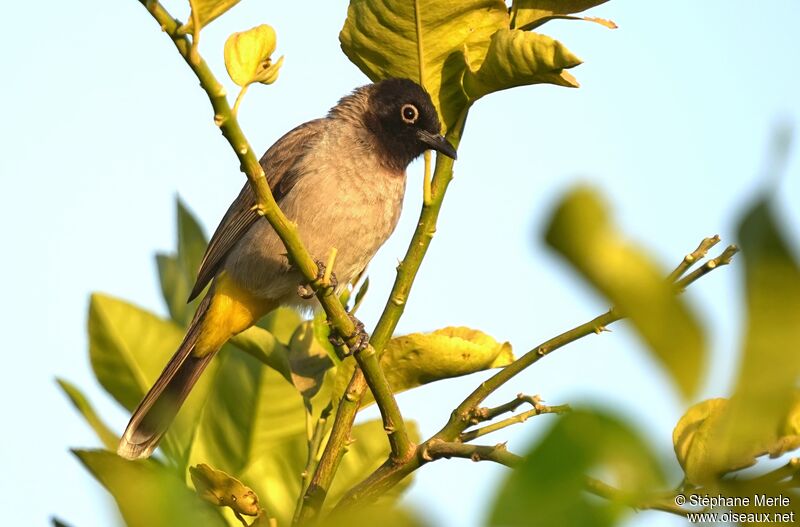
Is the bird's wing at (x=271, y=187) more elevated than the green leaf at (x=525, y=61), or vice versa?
the green leaf at (x=525, y=61)

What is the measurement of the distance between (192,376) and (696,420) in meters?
3.48

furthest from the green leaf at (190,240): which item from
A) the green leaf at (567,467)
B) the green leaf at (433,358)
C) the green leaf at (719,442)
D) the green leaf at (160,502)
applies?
the green leaf at (567,467)

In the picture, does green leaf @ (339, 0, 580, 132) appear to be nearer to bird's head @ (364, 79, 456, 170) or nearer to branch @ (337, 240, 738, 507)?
branch @ (337, 240, 738, 507)

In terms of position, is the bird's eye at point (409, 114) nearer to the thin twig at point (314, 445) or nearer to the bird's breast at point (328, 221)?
the bird's breast at point (328, 221)

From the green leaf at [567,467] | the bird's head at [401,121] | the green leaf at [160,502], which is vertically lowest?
the green leaf at [160,502]

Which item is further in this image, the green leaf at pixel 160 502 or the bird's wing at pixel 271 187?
the bird's wing at pixel 271 187

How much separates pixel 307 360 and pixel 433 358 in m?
0.36

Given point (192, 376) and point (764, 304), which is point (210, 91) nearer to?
point (764, 304)

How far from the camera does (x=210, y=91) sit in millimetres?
1598

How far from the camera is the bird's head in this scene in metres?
5.00

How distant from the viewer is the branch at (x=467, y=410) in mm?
1760

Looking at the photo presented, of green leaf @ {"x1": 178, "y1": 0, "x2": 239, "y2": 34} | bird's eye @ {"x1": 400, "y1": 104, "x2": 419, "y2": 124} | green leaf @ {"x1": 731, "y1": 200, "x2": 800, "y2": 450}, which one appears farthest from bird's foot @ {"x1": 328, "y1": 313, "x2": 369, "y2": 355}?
bird's eye @ {"x1": 400, "y1": 104, "x2": 419, "y2": 124}

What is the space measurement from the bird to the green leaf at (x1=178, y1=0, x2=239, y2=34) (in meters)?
2.88

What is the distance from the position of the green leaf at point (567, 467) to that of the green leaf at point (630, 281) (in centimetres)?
5
